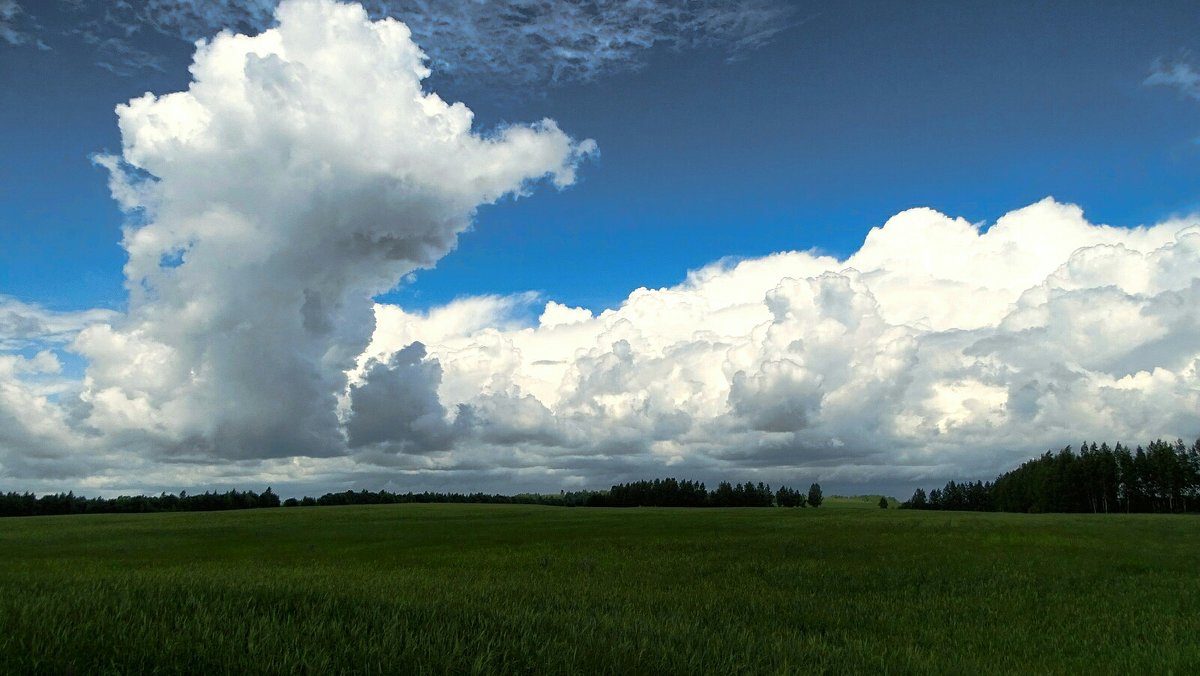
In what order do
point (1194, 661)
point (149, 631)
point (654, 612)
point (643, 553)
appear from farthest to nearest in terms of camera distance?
point (643, 553) → point (654, 612) → point (1194, 661) → point (149, 631)

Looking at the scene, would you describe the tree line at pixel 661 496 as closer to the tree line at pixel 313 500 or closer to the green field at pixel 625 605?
the tree line at pixel 313 500

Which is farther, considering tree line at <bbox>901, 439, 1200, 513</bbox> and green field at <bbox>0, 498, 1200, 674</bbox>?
tree line at <bbox>901, 439, 1200, 513</bbox>

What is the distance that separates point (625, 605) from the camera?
61.6ft

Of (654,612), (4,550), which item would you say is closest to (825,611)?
(654,612)

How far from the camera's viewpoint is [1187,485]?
431 feet

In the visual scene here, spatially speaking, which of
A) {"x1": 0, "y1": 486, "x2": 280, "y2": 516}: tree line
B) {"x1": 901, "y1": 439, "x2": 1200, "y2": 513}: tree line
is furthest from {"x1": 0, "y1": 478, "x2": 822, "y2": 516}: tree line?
{"x1": 901, "y1": 439, "x2": 1200, "y2": 513}: tree line

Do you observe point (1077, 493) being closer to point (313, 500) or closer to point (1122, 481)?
point (1122, 481)

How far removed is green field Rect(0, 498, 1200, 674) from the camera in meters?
8.92

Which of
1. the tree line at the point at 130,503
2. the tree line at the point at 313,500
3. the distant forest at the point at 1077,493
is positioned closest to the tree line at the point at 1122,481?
the distant forest at the point at 1077,493

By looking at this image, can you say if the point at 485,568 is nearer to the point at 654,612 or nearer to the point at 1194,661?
the point at 654,612

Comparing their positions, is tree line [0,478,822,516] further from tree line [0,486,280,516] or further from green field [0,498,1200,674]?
green field [0,498,1200,674]

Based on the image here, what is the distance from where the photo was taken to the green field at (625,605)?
8922mm

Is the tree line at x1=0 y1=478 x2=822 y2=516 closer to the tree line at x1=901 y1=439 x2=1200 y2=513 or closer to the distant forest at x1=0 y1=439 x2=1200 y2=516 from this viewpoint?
the distant forest at x1=0 y1=439 x2=1200 y2=516

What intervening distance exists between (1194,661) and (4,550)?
5997 centimetres
